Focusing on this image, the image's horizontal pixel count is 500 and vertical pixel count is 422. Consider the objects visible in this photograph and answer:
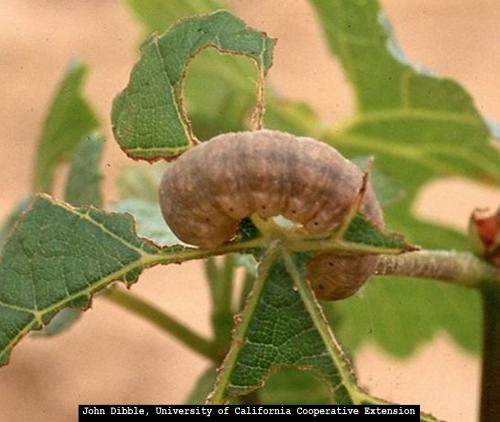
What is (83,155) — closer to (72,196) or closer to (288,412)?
(72,196)

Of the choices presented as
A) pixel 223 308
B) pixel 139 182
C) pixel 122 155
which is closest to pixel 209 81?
pixel 139 182

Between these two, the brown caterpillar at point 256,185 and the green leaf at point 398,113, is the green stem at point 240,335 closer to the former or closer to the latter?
the brown caterpillar at point 256,185

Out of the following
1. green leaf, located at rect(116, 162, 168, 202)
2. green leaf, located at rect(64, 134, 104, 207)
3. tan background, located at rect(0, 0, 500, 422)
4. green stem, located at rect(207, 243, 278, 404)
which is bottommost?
green stem, located at rect(207, 243, 278, 404)

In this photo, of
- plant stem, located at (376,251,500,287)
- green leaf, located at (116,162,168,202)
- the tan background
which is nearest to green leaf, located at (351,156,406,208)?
plant stem, located at (376,251,500,287)

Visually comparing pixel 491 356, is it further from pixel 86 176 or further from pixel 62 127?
pixel 62 127

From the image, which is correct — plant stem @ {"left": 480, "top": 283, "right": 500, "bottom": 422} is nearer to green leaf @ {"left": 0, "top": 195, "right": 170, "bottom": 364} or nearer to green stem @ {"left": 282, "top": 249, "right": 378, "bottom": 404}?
green stem @ {"left": 282, "top": 249, "right": 378, "bottom": 404}

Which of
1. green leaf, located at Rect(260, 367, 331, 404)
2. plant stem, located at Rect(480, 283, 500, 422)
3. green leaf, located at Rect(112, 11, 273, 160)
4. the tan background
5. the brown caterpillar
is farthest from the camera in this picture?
the tan background

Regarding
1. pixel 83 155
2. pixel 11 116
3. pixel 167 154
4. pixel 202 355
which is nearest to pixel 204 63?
pixel 83 155
